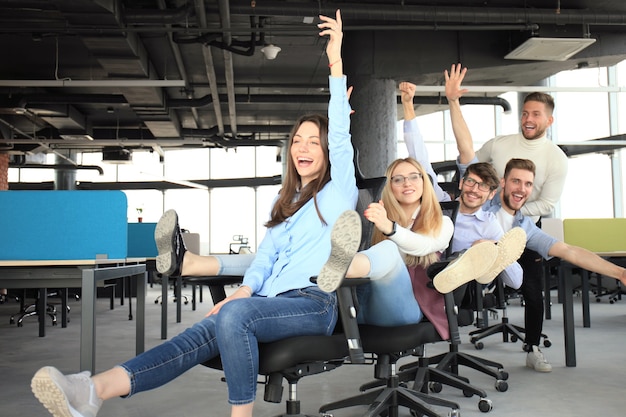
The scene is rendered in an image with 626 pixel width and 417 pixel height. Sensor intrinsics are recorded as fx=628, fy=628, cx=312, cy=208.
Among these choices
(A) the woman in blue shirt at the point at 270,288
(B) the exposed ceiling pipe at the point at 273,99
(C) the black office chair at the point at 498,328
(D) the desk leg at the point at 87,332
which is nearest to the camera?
(A) the woman in blue shirt at the point at 270,288

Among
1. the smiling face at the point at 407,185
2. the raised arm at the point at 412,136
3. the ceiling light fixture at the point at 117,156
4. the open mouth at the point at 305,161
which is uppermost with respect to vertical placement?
the ceiling light fixture at the point at 117,156

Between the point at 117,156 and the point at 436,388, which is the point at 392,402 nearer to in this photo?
the point at 436,388

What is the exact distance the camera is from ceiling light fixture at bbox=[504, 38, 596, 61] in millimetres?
6938

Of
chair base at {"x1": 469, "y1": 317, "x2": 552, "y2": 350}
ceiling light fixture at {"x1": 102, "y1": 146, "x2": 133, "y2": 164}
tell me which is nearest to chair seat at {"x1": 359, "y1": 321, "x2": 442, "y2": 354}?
chair base at {"x1": 469, "y1": 317, "x2": 552, "y2": 350}

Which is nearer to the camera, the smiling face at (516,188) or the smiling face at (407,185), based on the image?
the smiling face at (407,185)

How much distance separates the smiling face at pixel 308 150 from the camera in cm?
219

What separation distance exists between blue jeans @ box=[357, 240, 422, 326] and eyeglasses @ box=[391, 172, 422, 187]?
445mm

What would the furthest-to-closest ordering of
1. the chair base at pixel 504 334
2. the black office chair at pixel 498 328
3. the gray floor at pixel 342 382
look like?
Answer: the chair base at pixel 504 334 < the black office chair at pixel 498 328 < the gray floor at pixel 342 382

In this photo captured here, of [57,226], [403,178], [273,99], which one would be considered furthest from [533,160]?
[273,99]

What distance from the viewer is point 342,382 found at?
326cm

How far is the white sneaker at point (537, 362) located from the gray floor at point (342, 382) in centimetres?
6

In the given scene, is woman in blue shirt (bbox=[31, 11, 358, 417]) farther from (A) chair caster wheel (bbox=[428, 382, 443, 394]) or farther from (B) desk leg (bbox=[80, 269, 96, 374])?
(A) chair caster wheel (bbox=[428, 382, 443, 394])

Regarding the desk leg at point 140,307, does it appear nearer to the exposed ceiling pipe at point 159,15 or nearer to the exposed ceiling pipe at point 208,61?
the exposed ceiling pipe at point 208,61

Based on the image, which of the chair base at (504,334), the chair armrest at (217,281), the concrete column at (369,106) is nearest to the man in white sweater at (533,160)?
the chair base at (504,334)
